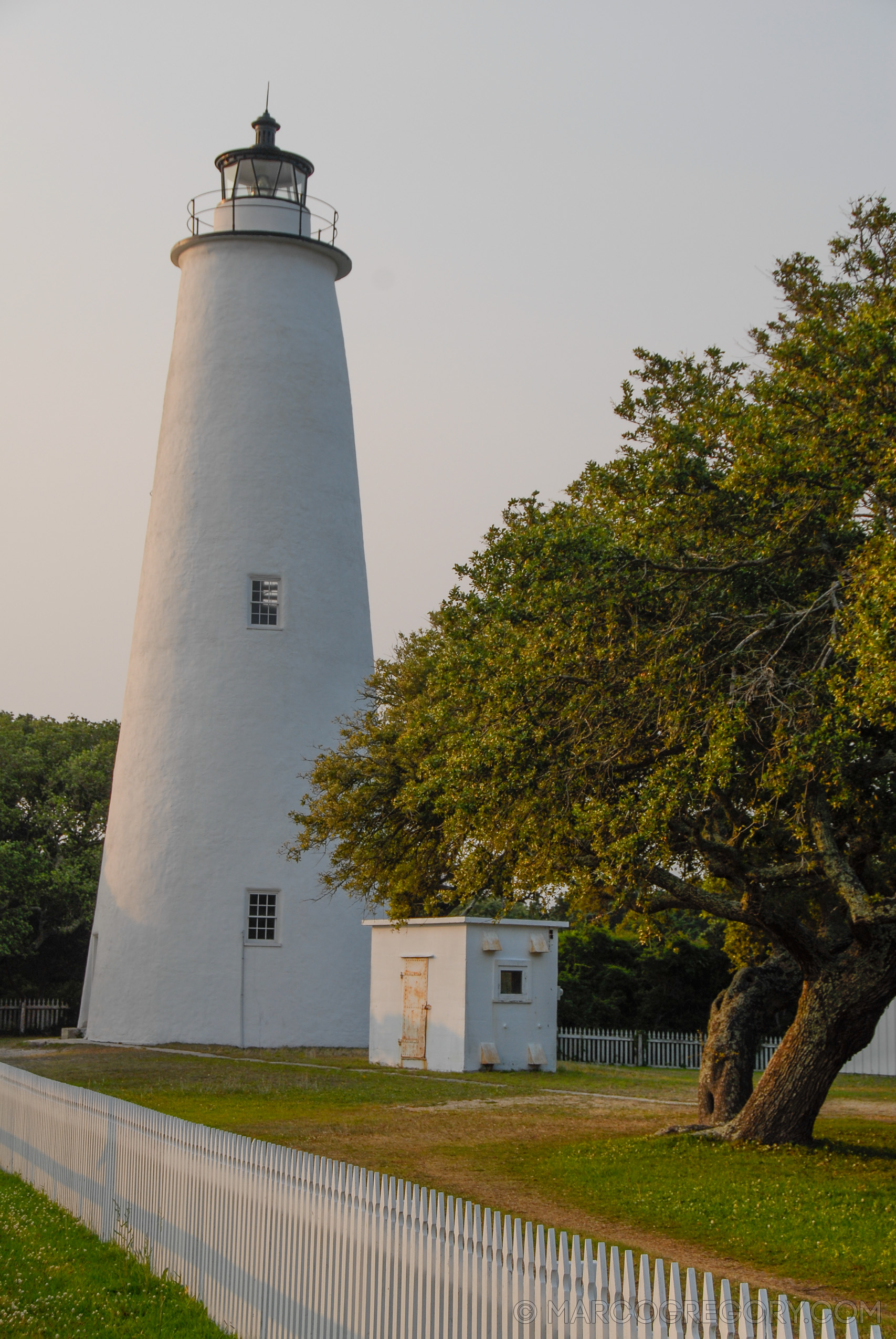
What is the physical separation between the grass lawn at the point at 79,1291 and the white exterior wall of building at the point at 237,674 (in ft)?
53.8

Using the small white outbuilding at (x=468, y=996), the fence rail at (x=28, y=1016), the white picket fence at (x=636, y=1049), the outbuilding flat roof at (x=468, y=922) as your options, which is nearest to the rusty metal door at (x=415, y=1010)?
the small white outbuilding at (x=468, y=996)

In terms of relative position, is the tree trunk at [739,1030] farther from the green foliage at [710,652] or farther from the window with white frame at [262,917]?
the window with white frame at [262,917]

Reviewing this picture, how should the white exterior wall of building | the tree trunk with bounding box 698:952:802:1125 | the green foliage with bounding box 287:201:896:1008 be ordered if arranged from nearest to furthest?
the green foliage with bounding box 287:201:896:1008, the tree trunk with bounding box 698:952:802:1125, the white exterior wall of building

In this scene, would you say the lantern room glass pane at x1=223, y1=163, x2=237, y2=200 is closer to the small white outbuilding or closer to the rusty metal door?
the small white outbuilding

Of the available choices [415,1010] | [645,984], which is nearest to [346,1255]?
[415,1010]

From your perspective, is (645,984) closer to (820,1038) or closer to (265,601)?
(265,601)

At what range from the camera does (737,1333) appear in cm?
421

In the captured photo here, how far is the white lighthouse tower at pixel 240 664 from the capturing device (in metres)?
26.8

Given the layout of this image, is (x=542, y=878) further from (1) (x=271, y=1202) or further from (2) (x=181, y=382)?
(2) (x=181, y=382)

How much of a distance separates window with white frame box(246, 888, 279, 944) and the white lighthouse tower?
0.04 m

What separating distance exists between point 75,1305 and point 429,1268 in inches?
142

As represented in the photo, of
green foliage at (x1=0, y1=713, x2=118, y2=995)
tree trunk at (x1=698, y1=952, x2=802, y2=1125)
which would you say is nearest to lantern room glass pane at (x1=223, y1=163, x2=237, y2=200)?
green foliage at (x1=0, y1=713, x2=118, y2=995)

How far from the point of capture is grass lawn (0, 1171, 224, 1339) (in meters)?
7.60

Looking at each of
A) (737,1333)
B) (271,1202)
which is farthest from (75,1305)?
(737,1333)
